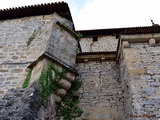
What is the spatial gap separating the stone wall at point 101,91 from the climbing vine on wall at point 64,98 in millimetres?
280

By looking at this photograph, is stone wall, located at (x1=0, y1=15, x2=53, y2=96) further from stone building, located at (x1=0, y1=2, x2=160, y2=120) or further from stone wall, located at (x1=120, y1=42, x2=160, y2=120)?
stone wall, located at (x1=120, y1=42, x2=160, y2=120)

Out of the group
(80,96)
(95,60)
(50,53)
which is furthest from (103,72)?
(50,53)

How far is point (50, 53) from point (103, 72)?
179 centimetres

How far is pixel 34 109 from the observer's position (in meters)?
4.05

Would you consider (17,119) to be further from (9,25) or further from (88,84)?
(9,25)

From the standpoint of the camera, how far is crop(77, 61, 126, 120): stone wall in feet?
17.6

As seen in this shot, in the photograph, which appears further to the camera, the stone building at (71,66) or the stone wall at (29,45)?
the stone wall at (29,45)

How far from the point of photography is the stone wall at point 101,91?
5.38 metres

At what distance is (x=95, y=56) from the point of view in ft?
21.7

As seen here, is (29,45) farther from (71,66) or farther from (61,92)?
(61,92)

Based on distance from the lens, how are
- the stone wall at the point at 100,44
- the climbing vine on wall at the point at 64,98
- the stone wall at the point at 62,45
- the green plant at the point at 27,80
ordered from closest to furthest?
1. the climbing vine on wall at the point at 64,98
2. the green plant at the point at 27,80
3. the stone wall at the point at 62,45
4. the stone wall at the point at 100,44

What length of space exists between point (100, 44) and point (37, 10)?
4191 millimetres

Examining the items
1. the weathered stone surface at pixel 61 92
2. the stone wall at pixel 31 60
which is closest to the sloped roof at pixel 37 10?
the stone wall at pixel 31 60

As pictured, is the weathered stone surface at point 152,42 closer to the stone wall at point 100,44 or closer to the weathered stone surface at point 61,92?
the weathered stone surface at point 61,92
